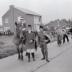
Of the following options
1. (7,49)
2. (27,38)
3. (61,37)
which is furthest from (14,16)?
(27,38)

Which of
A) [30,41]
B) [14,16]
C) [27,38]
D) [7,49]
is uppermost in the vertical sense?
[14,16]

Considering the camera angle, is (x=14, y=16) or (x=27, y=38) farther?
(x=14, y=16)

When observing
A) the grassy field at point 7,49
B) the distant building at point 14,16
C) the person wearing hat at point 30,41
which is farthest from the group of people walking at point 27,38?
the distant building at point 14,16

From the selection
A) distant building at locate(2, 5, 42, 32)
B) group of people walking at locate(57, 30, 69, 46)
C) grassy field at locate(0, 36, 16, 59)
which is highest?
distant building at locate(2, 5, 42, 32)

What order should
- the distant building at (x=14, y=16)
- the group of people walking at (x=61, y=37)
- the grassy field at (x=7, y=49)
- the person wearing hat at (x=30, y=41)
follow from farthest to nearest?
the distant building at (x=14, y=16) → the group of people walking at (x=61, y=37) → the grassy field at (x=7, y=49) → the person wearing hat at (x=30, y=41)

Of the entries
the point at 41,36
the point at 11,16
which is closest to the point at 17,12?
the point at 11,16

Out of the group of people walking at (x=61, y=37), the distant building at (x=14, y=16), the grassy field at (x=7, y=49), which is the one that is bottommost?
the grassy field at (x=7, y=49)

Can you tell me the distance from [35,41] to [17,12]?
56.8m

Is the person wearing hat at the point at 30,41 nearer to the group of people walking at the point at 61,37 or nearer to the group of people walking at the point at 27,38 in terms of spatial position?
the group of people walking at the point at 27,38

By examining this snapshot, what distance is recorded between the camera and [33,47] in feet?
32.9

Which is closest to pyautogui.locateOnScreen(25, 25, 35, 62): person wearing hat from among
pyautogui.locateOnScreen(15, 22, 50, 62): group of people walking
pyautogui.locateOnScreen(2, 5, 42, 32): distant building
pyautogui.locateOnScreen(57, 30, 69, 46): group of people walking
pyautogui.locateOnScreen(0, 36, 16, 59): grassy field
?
pyautogui.locateOnScreen(15, 22, 50, 62): group of people walking

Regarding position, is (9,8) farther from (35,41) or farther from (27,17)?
(35,41)

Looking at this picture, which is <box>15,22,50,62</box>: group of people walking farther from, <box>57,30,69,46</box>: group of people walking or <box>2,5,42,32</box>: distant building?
<box>2,5,42,32</box>: distant building

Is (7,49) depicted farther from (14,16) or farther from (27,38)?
(14,16)
